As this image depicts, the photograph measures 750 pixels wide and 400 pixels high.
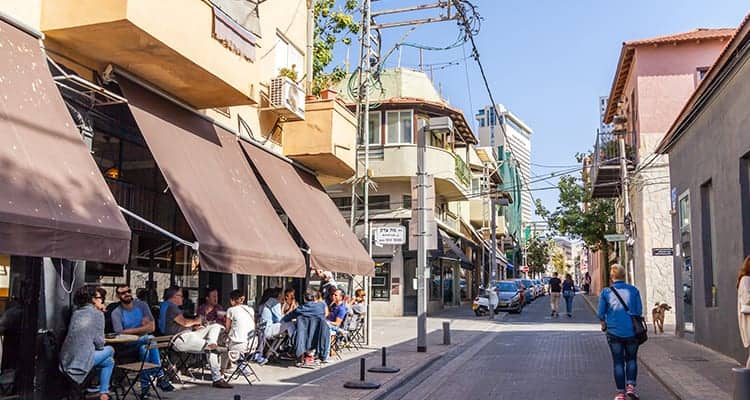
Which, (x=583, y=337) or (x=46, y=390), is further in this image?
(x=583, y=337)

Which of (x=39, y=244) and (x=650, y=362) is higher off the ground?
(x=39, y=244)

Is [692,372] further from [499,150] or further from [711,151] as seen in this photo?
[499,150]

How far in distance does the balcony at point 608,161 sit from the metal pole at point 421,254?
1315 centimetres

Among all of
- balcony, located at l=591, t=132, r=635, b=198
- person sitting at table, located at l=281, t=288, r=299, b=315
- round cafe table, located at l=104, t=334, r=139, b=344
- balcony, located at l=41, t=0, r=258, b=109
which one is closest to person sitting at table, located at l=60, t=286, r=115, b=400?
round cafe table, located at l=104, t=334, r=139, b=344

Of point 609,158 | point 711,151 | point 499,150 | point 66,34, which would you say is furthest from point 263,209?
point 499,150

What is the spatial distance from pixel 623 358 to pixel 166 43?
7.31 m

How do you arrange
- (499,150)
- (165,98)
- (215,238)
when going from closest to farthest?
(215,238) < (165,98) < (499,150)

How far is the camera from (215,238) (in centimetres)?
917

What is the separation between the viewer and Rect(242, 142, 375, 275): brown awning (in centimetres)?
1305

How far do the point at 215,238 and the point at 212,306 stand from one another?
298 centimetres

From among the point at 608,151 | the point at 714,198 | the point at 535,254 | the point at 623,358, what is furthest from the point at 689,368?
the point at 535,254

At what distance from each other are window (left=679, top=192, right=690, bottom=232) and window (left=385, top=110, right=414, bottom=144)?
1378 centimetres

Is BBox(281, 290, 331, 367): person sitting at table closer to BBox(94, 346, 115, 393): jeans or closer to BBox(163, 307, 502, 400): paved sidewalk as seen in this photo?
BBox(163, 307, 502, 400): paved sidewalk

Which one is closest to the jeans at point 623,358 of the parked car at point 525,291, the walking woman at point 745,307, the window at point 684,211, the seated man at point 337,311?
the walking woman at point 745,307
